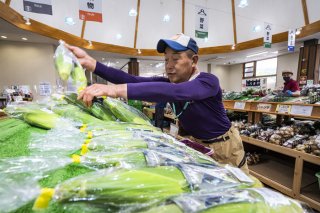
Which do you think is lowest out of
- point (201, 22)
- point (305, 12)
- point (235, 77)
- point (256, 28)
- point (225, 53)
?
point (235, 77)

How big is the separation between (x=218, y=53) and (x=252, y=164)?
576cm

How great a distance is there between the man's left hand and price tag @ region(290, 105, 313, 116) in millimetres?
2014

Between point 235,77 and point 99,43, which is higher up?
point 99,43

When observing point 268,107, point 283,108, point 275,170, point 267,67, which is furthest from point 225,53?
point 275,170

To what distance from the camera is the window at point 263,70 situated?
9.25m

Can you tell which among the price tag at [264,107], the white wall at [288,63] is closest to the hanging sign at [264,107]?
the price tag at [264,107]

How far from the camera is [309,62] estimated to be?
19.4ft

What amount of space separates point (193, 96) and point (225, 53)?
7317 mm

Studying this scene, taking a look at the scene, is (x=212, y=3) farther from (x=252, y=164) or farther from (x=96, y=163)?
(x=96, y=163)

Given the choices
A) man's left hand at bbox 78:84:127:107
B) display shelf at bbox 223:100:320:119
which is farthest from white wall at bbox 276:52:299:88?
man's left hand at bbox 78:84:127:107

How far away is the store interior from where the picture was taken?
1.91m

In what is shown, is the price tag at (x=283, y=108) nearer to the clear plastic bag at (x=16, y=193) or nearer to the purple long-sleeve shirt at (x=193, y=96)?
the purple long-sleeve shirt at (x=193, y=96)

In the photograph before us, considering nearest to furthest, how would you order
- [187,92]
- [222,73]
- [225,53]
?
[187,92] → [225,53] → [222,73]

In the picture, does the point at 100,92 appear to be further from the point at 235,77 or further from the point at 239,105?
the point at 235,77
